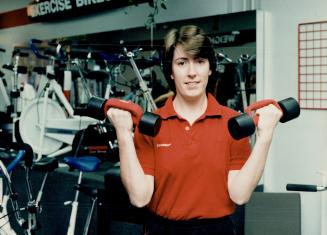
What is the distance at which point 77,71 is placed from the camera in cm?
468

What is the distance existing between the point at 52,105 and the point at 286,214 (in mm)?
2981

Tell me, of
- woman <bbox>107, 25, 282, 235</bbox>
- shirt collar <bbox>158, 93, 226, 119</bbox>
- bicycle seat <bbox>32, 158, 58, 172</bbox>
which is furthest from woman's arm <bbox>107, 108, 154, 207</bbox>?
bicycle seat <bbox>32, 158, 58, 172</bbox>

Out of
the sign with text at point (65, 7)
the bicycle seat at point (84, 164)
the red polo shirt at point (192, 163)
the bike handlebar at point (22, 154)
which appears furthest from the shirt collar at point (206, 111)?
the sign with text at point (65, 7)

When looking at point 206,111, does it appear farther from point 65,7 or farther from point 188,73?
point 65,7

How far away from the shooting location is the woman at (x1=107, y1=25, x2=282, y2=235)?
160cm

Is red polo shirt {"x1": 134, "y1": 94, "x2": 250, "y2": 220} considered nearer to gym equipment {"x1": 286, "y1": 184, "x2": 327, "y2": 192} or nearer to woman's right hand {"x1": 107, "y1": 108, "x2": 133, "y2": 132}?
woman's right hand {"x1": 107, "y1": 108, "x2": 133, "y2": 132}

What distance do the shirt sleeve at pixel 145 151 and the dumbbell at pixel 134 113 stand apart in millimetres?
90

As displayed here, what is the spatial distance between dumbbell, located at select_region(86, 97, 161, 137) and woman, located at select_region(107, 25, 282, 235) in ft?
0.07

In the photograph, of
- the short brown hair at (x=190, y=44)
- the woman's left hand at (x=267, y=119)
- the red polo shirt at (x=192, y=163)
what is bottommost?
the red polo shirt at (x=192, y=163)

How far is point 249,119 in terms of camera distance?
4.98 feet

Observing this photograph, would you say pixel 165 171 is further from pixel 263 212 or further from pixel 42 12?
pixel 42 12

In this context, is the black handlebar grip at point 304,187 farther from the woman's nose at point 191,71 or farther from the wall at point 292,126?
the woman's nose at point 191,71

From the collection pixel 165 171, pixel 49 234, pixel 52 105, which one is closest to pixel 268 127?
pixel 165 171

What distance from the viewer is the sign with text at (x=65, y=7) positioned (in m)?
4.56
